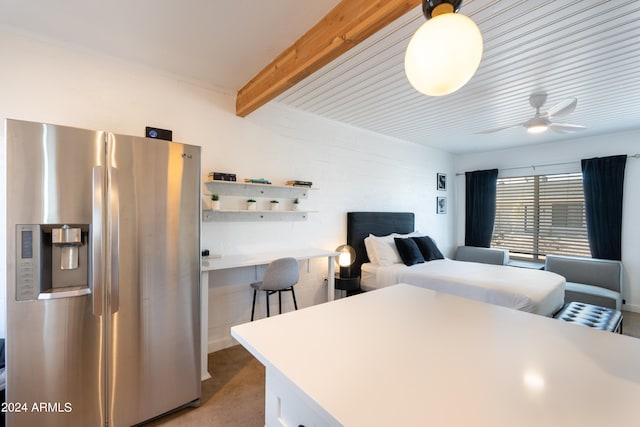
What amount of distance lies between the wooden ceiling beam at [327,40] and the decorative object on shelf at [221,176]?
0.71 m

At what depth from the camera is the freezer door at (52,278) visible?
4.82 feet

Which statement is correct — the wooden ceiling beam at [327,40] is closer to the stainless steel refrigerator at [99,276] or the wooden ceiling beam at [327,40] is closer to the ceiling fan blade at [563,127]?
the stainless steel refrigerator at [99,276]

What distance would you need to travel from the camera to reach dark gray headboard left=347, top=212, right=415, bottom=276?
387cm

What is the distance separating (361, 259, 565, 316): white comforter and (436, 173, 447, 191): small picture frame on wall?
Answer: 1.97m

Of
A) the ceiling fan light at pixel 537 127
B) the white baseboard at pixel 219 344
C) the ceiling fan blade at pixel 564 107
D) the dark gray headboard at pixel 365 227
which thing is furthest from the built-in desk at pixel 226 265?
the ceiling fan blade at pixel 564 107

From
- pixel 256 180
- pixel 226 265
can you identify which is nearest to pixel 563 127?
pixel 256 180

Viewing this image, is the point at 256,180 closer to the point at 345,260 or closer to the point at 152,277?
the point at 152,277

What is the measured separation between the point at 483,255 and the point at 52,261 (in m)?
5.46

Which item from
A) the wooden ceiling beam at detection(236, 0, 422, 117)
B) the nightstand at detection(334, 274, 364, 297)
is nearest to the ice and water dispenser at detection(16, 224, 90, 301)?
the wooden ceiling beam at detection(236, 0, 422, 117)

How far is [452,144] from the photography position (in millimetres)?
5008

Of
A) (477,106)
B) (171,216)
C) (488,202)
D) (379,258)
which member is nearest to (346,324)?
(171,216)

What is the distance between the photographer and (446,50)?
787mm

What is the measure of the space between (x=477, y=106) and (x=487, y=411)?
10.8 feet

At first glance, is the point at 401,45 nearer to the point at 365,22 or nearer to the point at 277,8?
the point at 365,22
